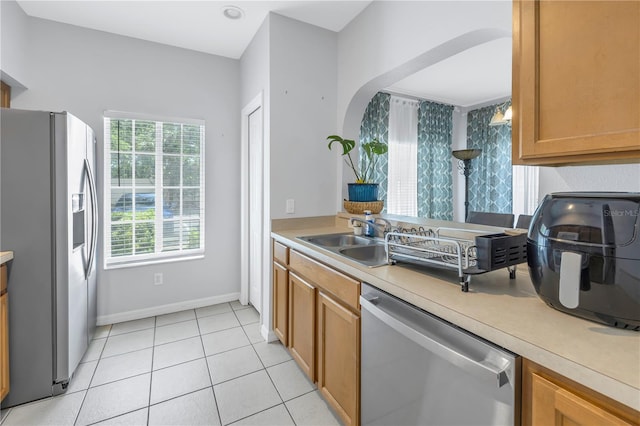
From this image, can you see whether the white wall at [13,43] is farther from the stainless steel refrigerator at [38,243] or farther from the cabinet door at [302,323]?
the cabinet door at [302,323]

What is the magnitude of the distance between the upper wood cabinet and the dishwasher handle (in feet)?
2.23

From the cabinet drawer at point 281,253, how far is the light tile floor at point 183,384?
0.73m

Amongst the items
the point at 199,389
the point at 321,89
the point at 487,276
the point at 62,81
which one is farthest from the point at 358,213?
the point at 62,81

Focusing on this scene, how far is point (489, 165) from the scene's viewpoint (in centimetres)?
457

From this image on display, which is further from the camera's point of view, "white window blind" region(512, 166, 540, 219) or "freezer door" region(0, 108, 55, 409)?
"white window blind" region(512, 166, 540, 219)

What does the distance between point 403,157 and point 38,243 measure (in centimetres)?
391

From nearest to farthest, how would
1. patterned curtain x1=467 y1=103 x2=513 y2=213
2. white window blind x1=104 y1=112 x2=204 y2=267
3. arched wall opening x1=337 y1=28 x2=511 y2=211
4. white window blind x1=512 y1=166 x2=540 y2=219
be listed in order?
arched wall opening x1=337 y1=28 x2=511 y2=211 < white window blind x1=104 y1=112 x2=204 y2=267 < white window blind x1=512 y1=166 x2=540 y2=219 < patterned curtain x1=467 y1=103 x2=513 y2=213

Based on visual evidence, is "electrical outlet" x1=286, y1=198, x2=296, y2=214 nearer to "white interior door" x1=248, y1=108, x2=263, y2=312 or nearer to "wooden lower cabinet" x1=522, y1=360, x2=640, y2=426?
"white interior door" x1=248, y1=108, x2=263, y2=312

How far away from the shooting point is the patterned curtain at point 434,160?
14.5 ft

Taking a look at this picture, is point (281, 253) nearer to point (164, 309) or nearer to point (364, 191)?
point (364, 191)

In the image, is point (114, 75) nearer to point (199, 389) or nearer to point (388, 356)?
point (199, 389)

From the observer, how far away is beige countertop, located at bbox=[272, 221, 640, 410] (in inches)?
24.0

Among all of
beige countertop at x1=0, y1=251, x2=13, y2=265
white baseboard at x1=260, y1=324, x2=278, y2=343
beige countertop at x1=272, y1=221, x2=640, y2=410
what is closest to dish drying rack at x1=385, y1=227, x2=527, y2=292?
beige countertop at x1=272, y1=221, x2=640, y2=410

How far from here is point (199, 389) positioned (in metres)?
1.88
